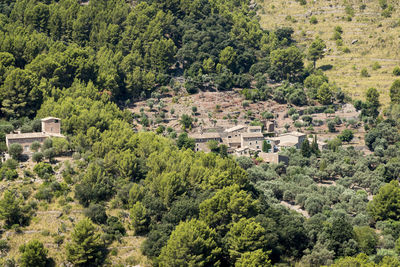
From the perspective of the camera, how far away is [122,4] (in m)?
116

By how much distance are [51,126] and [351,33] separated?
80.0m

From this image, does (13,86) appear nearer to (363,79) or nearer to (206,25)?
(206,25)

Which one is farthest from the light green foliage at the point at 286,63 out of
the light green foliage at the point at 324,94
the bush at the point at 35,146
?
the bush at the point at 35,146

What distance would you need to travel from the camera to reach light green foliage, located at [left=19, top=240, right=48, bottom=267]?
47.4m

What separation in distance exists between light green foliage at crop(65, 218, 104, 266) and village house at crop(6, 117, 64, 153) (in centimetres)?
1726

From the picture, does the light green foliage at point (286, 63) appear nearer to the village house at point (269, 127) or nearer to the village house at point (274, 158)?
the village house at point (269, 127)

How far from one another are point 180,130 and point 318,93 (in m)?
26.7

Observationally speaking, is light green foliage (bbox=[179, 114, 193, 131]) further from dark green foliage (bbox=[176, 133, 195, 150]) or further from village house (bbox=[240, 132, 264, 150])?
dark green foliage (bbox=[176, 133, 195, 150])

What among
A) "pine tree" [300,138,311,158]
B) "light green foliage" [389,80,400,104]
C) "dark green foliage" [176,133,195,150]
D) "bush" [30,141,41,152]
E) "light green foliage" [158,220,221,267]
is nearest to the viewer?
"light green foliage" [158,220,221,267]

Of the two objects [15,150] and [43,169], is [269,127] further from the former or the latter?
[15,150]

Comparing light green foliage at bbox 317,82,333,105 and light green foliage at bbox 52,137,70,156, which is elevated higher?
light green foliage at bbox 317,82,333,105

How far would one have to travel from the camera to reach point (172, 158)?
209 ft

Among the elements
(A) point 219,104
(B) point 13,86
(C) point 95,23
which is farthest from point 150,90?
(B) point 13,86

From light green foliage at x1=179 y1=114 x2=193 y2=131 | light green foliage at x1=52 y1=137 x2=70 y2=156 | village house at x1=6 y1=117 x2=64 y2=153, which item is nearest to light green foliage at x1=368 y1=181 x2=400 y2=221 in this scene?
light green foliage at x1=179 y1=114 x2=193 y2=131
